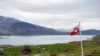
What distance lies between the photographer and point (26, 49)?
69.8 metres

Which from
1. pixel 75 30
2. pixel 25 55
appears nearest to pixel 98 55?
pixel 25 55

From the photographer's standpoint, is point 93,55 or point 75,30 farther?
point 93,55

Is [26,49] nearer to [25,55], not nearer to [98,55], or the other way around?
[25,55]

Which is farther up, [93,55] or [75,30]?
[75,30]

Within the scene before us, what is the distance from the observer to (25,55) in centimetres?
6650

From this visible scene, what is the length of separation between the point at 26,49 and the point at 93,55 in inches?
700

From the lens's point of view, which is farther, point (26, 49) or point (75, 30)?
point (26, 49)

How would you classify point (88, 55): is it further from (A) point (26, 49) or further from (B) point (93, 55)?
(A) point (26, 49)

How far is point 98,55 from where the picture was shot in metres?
68.3

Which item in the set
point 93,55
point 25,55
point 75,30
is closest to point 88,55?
point 93,55

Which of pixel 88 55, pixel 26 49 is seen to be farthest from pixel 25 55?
pixel 88 55

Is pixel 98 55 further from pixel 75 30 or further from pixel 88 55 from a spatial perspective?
pixel 75 30

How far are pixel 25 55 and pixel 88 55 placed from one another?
16.3 m

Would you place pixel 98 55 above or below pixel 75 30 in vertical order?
below
